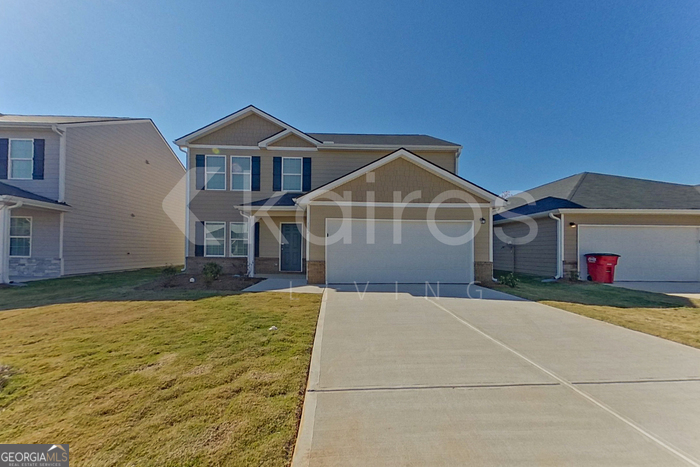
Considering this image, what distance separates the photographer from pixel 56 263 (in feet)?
36.5

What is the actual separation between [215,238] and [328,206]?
6152 millimetres

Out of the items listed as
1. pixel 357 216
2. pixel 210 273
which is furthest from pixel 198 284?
pixel 357 216

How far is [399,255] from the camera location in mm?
9734

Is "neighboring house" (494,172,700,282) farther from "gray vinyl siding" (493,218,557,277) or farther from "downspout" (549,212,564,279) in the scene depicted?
"gray vinyl siding" (493,218,557,277)

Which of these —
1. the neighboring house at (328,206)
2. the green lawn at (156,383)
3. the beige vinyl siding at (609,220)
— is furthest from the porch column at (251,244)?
the beige vinyl siding at (609,220)

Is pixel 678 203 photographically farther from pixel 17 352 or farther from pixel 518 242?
pixel 17 352

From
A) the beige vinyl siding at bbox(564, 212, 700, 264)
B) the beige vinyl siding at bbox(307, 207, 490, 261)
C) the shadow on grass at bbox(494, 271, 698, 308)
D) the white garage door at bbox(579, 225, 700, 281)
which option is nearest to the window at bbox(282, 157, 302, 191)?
the beige vinyl siding at bbox(307, 207, 490, 261)

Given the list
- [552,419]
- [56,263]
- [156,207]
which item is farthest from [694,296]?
[156,207]

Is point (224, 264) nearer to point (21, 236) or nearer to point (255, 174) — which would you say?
point (255, 174)

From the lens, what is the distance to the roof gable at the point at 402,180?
943cm

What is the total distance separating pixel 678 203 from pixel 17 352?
66.7ft

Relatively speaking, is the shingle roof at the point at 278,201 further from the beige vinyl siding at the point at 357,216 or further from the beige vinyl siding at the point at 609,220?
the beige vinyl siding at the point at 609,220

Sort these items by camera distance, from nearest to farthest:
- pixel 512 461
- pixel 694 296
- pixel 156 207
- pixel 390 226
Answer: pixel 512 461 → pixel 694 296 → pixel 390 226 → pixel 156 207

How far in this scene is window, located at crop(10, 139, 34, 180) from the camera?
37.3 ft
